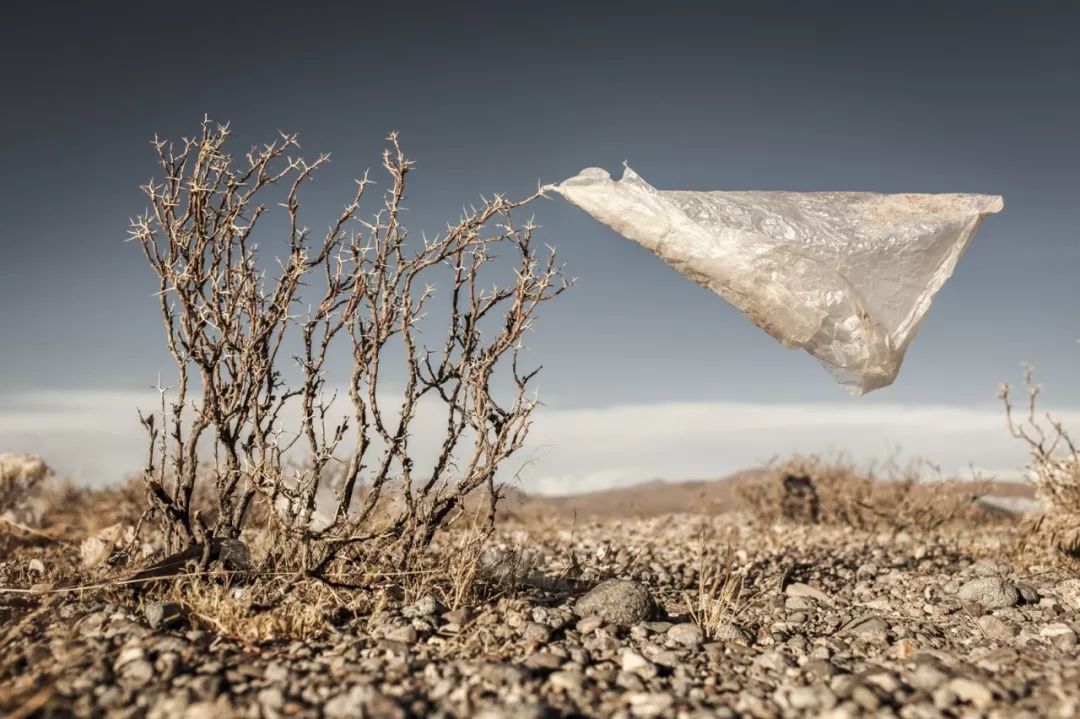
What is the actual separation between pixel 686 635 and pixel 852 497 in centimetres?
558

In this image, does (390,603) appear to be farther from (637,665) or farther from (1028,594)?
(1028,594)

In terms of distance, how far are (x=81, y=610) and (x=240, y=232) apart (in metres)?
1.75

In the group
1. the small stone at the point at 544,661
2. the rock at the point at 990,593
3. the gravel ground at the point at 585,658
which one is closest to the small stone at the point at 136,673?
the gravel ground at the point at 585,658

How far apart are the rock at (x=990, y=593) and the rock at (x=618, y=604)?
200 centimetres

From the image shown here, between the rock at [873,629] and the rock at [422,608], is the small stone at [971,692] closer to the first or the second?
the rock at [873,629]

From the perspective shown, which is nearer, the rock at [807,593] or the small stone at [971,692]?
the small stone at [971,692]

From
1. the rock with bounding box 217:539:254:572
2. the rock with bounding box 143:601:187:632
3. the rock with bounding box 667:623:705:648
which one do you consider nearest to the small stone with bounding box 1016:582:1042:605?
the rock with bounding box 667:623:705:648

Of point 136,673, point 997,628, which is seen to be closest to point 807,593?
point 997,628

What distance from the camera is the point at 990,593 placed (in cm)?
447

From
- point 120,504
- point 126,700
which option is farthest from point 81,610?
point 120,504

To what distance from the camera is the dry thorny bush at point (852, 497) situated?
8008 millimetres

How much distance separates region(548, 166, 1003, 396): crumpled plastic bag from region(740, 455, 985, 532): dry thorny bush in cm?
393

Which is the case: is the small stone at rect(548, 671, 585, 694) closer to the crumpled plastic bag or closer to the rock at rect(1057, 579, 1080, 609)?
the crumpled plastic bag

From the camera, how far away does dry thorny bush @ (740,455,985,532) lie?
8.01m
